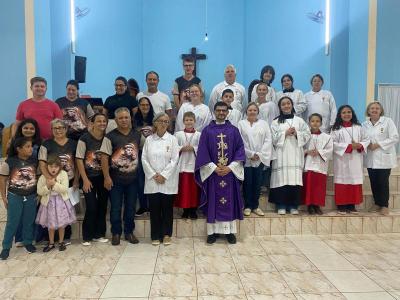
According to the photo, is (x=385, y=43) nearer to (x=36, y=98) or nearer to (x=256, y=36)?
(x=256, y=36)

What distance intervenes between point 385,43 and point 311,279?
17.3ft

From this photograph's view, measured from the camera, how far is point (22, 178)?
12.8 ft

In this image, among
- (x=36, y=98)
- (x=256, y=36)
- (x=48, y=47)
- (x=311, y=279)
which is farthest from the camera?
(x=256, y=36)

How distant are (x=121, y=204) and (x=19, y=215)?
1.05 meters

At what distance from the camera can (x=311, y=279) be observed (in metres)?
3.38

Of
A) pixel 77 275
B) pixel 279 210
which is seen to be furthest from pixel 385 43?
pixel 77 275

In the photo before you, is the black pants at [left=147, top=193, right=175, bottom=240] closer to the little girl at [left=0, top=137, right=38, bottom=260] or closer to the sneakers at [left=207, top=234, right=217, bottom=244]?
the sneakers at [left=207, top=234, right=217, bottom=244]

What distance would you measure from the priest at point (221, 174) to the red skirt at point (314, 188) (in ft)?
3.24

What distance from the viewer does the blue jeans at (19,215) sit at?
12.8ft

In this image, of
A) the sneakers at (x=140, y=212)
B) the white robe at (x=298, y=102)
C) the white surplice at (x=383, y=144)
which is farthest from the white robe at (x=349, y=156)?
the sneakers at (x=140, y=212)

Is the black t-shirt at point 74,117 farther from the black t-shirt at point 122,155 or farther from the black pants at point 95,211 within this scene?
the black pants at point 95,211

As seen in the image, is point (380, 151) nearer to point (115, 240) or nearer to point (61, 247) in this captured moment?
point (115, 240)

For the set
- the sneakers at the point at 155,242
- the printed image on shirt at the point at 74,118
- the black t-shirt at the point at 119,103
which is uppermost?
the black t-shirt at the point at 119,103

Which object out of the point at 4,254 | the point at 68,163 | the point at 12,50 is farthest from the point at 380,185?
the point at 12,50
